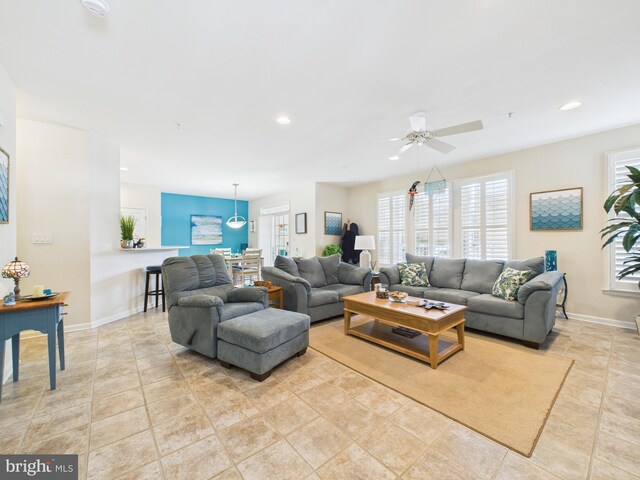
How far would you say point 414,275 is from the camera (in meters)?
4.38

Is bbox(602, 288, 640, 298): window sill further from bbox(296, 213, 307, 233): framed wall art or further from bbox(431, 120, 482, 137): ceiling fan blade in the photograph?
bbox(296, 213, 307, 233): framed wall art

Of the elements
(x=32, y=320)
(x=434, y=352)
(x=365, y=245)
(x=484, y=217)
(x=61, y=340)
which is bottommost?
(x=434, y=352)

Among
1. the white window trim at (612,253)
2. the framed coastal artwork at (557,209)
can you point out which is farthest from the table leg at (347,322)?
the white window trim at (612,253)

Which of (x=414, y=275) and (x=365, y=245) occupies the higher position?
(x=365, y=245)

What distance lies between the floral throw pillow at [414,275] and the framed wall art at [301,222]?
116 inches

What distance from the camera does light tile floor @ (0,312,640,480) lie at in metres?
1.43

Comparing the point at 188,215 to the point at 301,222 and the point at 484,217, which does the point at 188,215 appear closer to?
the point at 301,222

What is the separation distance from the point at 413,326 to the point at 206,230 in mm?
7387

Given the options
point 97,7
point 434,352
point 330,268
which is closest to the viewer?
point 97,7

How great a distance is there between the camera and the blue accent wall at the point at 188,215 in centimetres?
775

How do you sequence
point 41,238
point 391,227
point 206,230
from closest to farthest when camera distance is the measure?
point 41,238, point 391,227, point 206,230

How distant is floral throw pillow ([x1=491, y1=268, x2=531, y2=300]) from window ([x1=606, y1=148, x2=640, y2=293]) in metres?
1.31

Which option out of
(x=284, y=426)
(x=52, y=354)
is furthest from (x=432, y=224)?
(x=52, y=354)

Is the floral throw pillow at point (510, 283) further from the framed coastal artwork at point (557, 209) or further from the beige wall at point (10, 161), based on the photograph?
the beige wall at point (10, 161)
